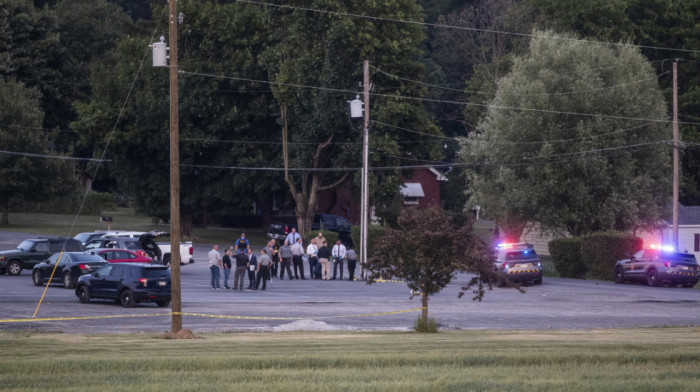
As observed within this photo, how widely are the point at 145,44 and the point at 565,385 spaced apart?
5470cm

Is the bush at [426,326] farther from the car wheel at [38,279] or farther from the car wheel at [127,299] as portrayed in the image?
the car wheel at [38,279]

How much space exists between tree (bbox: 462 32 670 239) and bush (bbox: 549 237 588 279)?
159 inches

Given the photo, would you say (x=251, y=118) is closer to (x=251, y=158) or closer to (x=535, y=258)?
(x=251, y=158)

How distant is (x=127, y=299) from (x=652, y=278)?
22.9 m

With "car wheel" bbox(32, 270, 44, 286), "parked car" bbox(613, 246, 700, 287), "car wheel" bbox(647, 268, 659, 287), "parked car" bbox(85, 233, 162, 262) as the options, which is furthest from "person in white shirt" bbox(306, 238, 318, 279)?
"car wheel" bbox(647, 268, 659, 287)

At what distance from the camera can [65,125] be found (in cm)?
7850

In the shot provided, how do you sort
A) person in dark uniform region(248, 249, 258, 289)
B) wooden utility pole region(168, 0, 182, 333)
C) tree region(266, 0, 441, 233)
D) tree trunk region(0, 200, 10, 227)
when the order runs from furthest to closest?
tree trunk region(0, 200, 10, 227), tree region(266, 0, 441, 233), person in dark uniform region(248, 249, 258, 289), wooden utility pole region(168, 0, 182, 333)

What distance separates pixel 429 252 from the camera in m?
22.1

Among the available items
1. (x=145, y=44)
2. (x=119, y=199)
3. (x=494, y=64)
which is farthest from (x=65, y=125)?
(x=494, y=64)

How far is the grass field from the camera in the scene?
11125 mm

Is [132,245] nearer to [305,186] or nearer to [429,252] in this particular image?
[429,252]

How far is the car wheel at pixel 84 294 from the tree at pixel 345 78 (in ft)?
91.2

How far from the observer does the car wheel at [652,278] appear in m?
39.6

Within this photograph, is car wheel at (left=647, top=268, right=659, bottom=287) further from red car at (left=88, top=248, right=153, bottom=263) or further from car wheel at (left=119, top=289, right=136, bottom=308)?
car wheel at (left=119, top=289, right=136, bottom=308)
